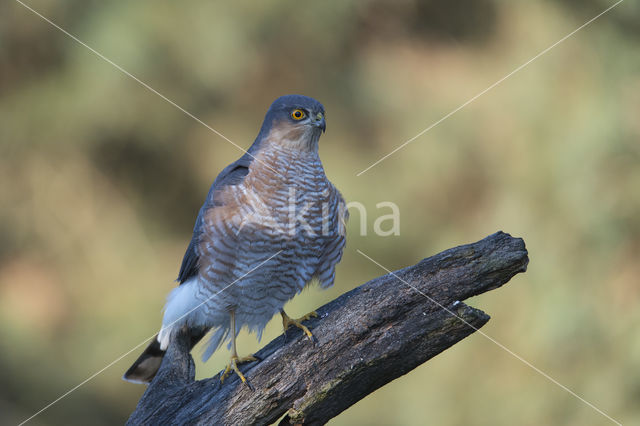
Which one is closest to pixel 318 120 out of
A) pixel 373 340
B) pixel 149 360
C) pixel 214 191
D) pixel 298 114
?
pixel 298 114

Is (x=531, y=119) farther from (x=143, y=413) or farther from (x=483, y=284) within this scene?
(x=143, y=413)

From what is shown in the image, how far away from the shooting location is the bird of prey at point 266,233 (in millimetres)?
2916

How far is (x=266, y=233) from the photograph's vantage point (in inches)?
114

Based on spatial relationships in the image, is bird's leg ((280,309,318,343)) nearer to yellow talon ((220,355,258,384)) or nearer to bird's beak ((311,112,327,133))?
yellow talon ((220,355,258,384))

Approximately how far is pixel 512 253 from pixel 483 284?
176 mm

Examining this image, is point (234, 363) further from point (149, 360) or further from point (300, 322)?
point (149, 360)

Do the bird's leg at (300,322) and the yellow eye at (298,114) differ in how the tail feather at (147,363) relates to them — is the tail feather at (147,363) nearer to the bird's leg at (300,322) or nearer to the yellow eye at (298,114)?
the bird's leg at (300,322)

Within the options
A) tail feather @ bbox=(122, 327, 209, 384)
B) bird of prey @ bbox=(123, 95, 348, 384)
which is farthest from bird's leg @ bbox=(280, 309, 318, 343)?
tail feather @ bbox=(122, 327, 209, 384)

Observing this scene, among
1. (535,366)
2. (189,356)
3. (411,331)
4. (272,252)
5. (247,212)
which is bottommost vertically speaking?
(535,366)

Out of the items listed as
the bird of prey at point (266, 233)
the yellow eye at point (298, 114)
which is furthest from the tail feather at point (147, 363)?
the yellow eye at point (298, 114)

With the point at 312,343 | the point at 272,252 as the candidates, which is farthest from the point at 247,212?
the point at 312,343

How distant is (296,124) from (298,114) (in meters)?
0.06

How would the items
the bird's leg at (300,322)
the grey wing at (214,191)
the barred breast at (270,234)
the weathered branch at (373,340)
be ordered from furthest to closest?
the grey wing at (214,191) → the barred breast at (270,234) → the bird's leg at (300,322) → the weathered branch at (373,340)

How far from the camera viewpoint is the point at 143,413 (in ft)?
9.56
